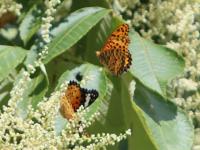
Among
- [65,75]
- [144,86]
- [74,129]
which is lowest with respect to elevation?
[144,86]

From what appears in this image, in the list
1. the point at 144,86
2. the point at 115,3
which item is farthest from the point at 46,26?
the point at 115,3

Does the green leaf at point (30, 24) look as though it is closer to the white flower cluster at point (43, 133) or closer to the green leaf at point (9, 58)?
the green leaf at point (9, 58)

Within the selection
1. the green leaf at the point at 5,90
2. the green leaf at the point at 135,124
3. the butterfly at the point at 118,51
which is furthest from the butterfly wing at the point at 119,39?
the green leaf at the point at 5,90

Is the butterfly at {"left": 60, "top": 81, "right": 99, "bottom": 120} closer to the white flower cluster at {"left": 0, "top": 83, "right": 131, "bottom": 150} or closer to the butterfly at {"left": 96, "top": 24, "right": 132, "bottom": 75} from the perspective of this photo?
the butterfly at {"left": 96, "top": 24, "right": 132, "bottom": 75}

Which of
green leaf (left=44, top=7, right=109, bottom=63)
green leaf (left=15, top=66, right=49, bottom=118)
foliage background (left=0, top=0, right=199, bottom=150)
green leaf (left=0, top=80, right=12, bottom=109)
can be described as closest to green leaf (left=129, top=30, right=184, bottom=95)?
foliage background (left=0, top=0, right=199, bottom=150)

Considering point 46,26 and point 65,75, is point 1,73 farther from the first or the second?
point 46,26

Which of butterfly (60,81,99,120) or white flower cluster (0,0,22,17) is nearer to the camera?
butterfly (60,81,99,120)

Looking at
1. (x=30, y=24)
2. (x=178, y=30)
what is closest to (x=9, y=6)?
(x=30, y=24)
